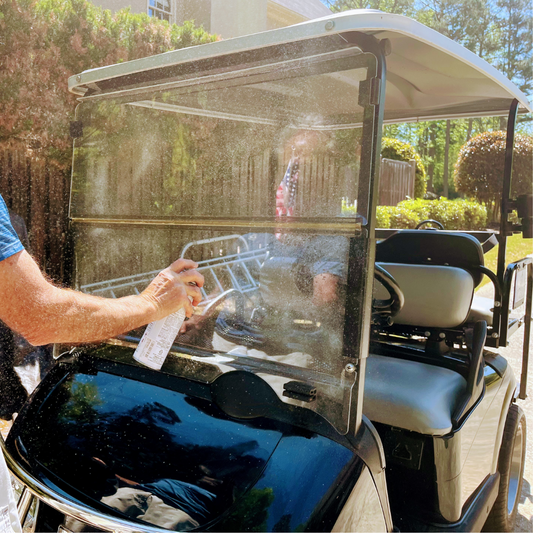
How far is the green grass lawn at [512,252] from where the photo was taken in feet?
9.87

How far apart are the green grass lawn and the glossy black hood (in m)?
1.93

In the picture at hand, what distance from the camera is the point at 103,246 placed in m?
1.55

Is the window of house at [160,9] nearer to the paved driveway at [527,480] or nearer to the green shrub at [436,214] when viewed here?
the green shrub at [436,214]

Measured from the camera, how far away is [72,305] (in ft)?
3.63

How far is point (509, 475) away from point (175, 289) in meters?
1.90

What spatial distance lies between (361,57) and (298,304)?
60 cm

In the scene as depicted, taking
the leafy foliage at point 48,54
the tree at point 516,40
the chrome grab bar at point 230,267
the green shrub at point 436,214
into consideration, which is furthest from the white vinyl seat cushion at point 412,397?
the tree at point 516,40

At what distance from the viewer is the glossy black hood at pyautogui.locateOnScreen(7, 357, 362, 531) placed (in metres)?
1.01

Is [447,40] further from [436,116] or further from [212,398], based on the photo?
[436,116]

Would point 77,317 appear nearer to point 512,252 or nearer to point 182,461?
point 182,461

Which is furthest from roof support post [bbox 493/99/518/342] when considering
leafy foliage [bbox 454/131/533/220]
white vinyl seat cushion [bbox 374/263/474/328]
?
leafy foliage [bbox 454/131/533/220]

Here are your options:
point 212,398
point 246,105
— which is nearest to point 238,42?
point 246,105

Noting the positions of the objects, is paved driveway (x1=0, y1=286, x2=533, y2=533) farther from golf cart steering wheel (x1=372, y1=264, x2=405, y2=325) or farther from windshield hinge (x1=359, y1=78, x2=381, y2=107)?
windshield hinge (x1=359, y1=78, x2=381, y2=107)

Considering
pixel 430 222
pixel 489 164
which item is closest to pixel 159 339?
pixel 430 222
